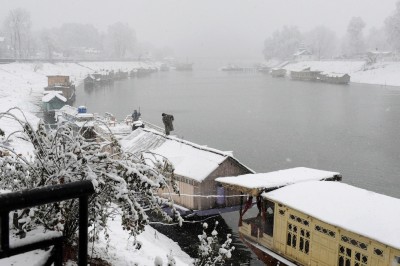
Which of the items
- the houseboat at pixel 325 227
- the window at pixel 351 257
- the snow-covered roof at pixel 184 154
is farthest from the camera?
the snow-covered roof at pixel 184 154

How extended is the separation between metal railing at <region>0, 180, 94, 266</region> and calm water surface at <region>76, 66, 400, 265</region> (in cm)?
2384

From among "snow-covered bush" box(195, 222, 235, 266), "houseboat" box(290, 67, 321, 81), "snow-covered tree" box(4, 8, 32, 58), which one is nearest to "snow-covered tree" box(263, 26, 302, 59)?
"houseboat" box(290, 67, 321, 81)

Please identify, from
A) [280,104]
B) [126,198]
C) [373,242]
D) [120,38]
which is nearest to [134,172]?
[126,198]

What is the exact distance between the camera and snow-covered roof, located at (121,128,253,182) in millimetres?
25312

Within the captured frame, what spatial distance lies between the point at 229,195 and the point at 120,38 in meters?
177

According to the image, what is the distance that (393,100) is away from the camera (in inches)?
2955

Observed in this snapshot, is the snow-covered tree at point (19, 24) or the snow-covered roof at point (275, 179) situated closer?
the snow-covered roof at point (275, 179)

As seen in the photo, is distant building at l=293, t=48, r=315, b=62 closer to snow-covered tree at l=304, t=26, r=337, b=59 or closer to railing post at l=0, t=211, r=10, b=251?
snow-covered tree at l=304, t=26, r=337, b=59

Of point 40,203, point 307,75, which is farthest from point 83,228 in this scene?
point 307,75

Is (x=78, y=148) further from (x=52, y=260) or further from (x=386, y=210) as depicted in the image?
(x=386, y=210)

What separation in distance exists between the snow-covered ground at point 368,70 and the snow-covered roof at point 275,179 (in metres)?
88.6

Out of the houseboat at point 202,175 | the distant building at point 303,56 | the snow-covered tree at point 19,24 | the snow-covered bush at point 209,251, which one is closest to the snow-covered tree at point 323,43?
the distant building at point 303,56

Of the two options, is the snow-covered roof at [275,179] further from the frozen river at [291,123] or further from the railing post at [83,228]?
the railing post at [83,228]

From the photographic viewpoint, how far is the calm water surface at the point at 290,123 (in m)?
38.2
